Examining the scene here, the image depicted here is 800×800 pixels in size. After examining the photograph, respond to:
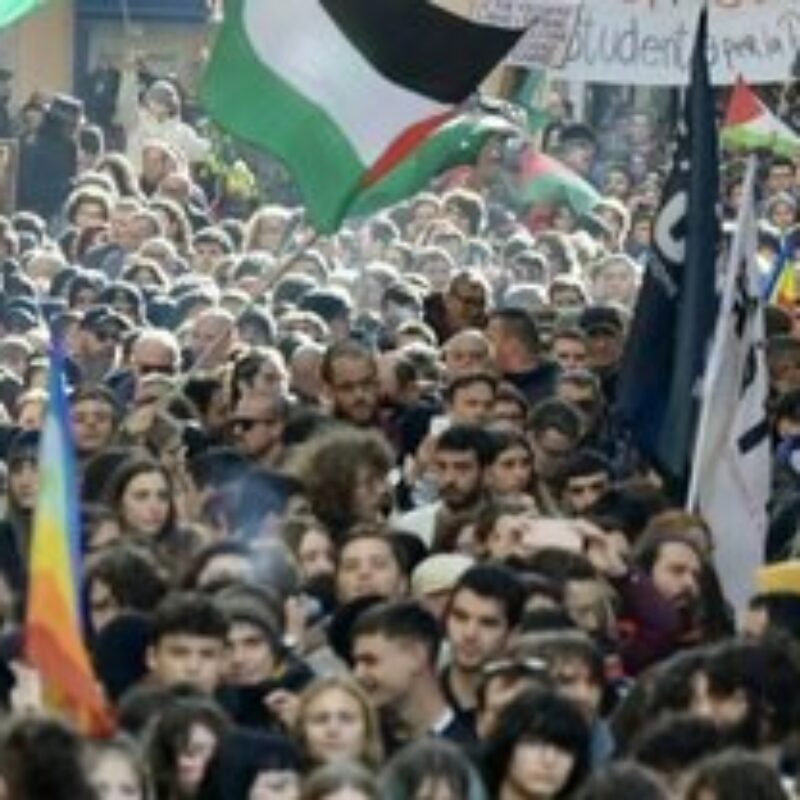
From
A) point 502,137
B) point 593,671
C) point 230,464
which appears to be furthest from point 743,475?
point 502,137

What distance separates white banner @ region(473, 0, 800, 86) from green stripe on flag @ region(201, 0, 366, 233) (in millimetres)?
2891

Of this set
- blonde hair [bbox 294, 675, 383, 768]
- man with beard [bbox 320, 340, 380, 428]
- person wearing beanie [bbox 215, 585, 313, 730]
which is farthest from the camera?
man with beard [bbox 320, 340, 380, 428]

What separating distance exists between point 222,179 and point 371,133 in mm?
14431

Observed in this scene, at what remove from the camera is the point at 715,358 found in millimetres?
17547

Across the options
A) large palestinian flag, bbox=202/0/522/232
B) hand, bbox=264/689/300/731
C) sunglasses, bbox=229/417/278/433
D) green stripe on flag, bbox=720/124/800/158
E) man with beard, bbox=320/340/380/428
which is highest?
large palestinian flag, bbox=202/0/522/232

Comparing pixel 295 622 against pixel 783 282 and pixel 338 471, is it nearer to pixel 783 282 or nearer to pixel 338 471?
pixel 338 471

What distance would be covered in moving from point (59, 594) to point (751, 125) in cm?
1323

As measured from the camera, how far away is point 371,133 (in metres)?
19.1

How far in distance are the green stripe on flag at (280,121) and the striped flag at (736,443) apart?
1644mm

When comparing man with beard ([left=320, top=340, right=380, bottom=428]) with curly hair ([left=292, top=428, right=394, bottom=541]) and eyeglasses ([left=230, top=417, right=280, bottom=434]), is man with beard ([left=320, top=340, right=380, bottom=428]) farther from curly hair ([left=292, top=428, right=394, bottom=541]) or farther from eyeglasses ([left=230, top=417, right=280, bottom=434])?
curly hair ([left=292, top=428, right=394, bottom=541])

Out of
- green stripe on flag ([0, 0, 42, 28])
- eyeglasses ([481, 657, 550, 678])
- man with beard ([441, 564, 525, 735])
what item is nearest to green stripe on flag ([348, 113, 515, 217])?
green stripe on flag ([0, 0, 42, 28])

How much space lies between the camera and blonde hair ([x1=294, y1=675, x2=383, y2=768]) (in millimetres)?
13539

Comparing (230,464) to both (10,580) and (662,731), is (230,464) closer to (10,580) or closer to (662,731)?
(10,580)

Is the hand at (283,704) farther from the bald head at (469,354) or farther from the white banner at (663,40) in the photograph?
the white banner at (663,40)
